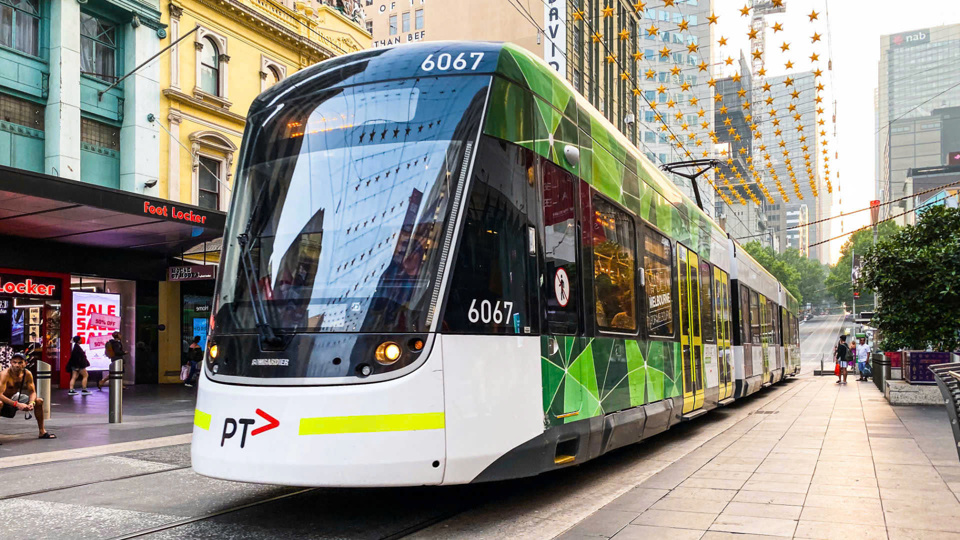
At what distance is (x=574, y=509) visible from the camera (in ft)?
21.5

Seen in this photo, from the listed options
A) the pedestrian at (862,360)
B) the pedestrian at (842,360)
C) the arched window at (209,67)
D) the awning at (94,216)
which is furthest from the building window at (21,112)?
the pedestrian at (862,360)

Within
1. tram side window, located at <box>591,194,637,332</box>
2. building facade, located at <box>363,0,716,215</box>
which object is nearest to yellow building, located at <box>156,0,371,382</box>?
building facade, located at <box>363,0,716,215</box>

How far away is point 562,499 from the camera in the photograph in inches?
276

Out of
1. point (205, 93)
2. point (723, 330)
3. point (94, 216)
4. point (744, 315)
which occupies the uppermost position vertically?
point (205, 93)

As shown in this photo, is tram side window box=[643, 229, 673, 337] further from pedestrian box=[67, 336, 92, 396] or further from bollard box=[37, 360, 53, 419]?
pedestrian box=[67, 336, 92, 396]

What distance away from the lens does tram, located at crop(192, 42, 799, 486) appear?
5.38 metres

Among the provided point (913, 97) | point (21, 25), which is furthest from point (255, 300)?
point (913, 97)

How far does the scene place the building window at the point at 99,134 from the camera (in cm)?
1984

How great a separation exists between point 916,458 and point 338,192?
722 centimetres

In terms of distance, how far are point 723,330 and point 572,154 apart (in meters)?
8.27

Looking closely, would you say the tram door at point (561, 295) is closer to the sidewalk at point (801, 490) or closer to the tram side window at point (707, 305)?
the sidewalk at point (801, 490)

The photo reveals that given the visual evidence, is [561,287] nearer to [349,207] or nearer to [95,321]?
[349,207]

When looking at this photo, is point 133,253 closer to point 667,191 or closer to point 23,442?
point 23,442

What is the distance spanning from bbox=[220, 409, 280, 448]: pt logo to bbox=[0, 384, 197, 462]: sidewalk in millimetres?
4902
